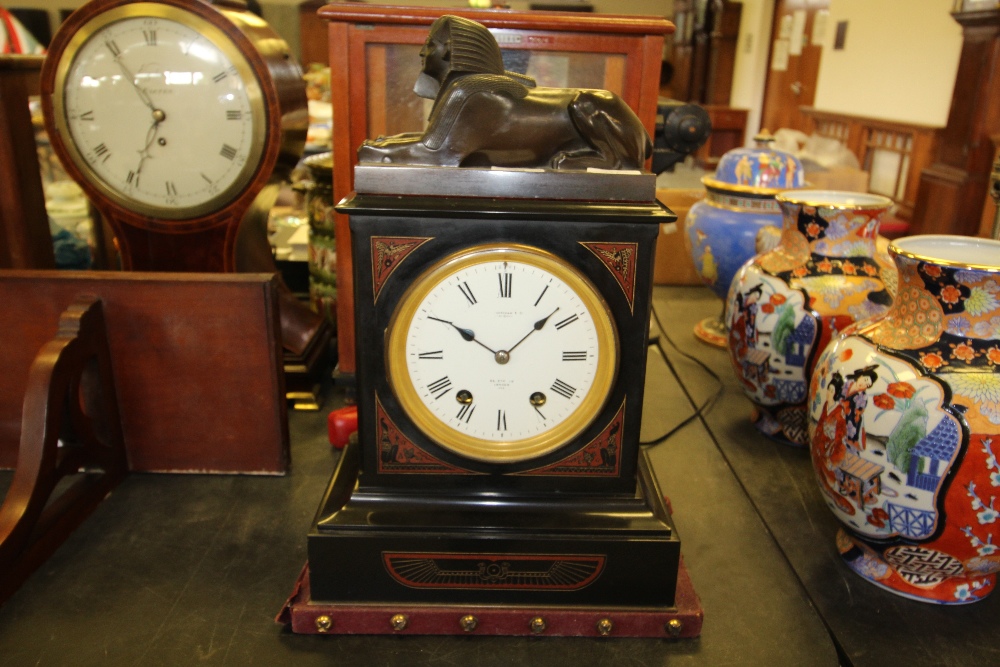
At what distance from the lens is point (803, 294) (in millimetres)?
1184

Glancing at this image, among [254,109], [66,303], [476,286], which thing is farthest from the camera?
[254,109]

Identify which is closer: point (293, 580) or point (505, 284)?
point (505, 284)

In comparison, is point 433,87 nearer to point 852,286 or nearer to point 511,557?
point 511,557

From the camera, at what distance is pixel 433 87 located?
2.84 ft

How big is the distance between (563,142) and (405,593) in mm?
528

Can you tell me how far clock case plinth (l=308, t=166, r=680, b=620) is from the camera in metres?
0.78

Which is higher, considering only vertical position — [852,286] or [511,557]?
[852,286]

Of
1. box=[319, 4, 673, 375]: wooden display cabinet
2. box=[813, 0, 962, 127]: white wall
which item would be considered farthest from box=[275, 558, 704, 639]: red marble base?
box=[813, 0, 962, 127]: white wall

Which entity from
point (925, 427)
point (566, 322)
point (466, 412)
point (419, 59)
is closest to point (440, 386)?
point (466, 412)

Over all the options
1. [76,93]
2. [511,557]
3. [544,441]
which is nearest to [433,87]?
[544,441]

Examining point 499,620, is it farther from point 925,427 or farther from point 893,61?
point 893,61

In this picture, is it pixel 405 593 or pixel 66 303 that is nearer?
pixel 405 593

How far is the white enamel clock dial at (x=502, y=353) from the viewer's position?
31.4 inches

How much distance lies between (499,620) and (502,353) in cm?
30
